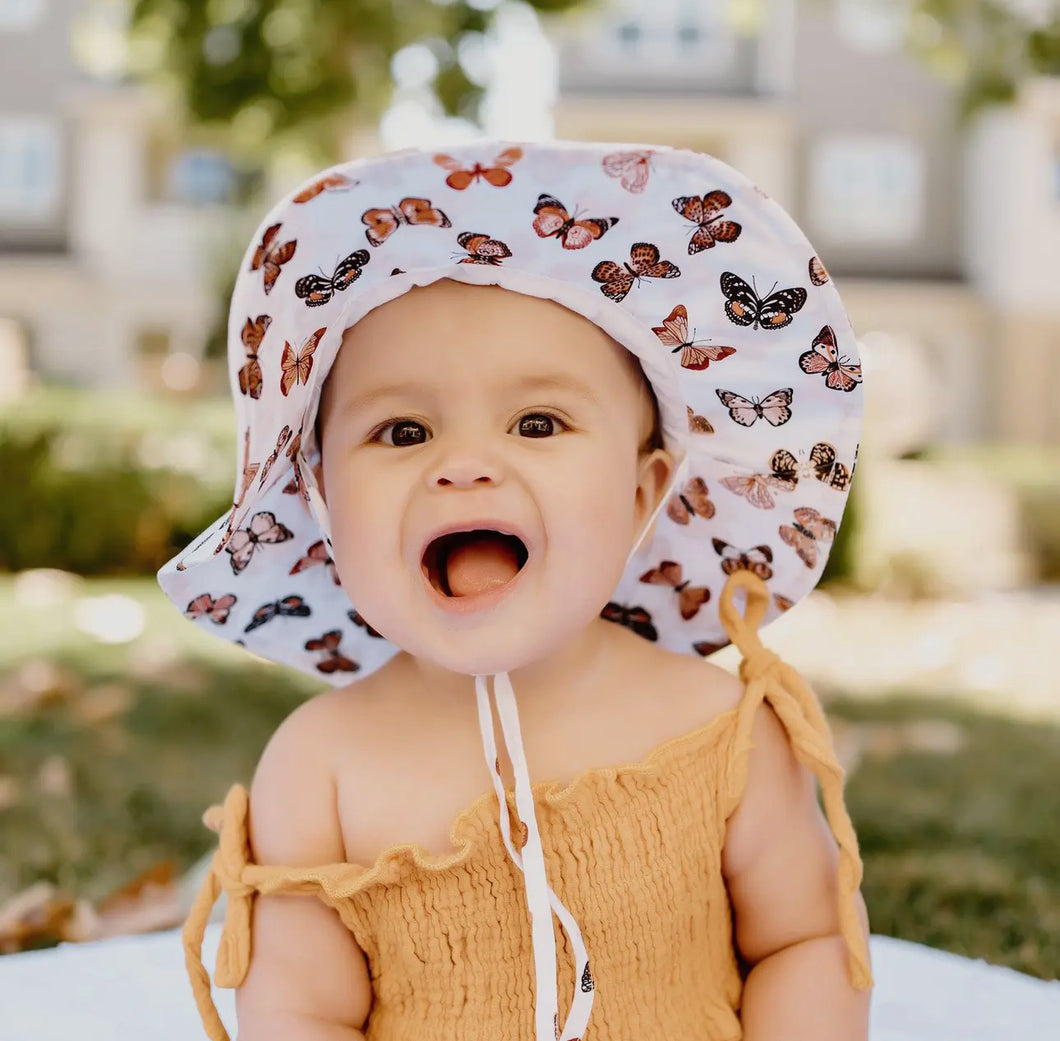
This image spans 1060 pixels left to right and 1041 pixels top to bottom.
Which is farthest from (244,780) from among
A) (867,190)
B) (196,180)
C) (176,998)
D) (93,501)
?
(867,190)

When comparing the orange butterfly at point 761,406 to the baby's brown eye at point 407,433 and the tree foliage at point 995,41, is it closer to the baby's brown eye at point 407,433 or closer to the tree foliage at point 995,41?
the baby's brown eye at point 407,433

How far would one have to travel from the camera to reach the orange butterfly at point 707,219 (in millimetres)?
1517

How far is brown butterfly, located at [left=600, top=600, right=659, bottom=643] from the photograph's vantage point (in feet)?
6.30

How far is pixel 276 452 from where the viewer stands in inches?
60.6

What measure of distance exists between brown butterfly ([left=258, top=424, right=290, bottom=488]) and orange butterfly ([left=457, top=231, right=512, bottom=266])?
29 cm

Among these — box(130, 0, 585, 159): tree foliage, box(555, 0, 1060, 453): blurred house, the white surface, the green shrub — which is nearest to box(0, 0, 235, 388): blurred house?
box(555, 0, 1060, 453): blurred house

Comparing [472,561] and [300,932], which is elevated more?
[472,561]

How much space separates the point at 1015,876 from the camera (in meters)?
2.84

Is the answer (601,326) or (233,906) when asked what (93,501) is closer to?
(233,906)

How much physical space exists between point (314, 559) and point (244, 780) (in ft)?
6.28

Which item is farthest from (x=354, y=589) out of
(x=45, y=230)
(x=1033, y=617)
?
(x=45, y=230)

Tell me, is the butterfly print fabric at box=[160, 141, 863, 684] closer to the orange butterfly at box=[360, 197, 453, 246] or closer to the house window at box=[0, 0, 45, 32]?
the orange butterfly at box=[360, 197, 453, 246]

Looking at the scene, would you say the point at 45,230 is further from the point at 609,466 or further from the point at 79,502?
the point at 609,466

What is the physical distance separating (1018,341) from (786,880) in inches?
728
